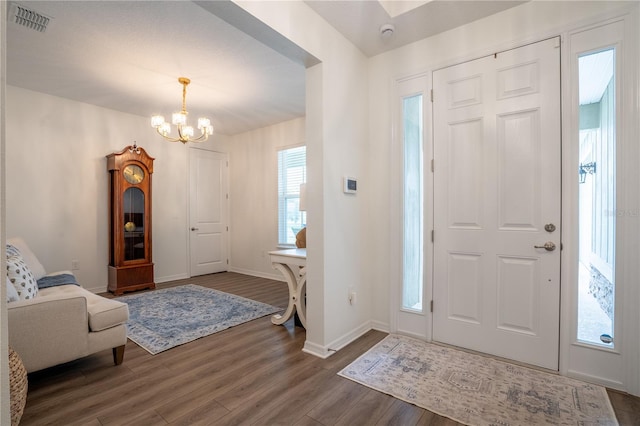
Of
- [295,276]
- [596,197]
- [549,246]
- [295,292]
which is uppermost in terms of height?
[596,197]

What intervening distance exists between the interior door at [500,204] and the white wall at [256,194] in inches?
117

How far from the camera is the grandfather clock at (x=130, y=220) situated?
4359mm

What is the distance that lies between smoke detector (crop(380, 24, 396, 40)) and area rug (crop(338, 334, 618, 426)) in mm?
2636

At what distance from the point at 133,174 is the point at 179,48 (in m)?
2.47

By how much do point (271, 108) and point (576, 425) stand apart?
4.55 metres

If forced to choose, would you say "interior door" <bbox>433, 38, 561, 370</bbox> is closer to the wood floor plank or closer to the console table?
the wood floor plank

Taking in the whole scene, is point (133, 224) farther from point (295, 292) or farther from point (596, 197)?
point (596, 197)

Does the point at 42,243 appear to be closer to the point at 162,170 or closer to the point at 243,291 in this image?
the point at 162,170

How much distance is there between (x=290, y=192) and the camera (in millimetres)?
5199

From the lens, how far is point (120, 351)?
230 centimetres

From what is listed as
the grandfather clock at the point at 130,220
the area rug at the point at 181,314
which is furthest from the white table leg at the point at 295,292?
the grandfather clock at the point at 130,220

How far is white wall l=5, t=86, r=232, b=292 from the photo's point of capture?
378 cm

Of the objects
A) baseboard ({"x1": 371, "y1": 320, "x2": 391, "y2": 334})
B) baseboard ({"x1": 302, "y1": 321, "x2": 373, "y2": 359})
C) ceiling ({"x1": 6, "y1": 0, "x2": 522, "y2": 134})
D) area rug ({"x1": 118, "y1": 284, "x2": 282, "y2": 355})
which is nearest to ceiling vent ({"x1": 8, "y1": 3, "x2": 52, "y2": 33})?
ceiling ({"x1": 6, "y1": 0, "x2": 522, "y2": 134})

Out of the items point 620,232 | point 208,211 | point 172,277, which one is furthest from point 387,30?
point 172,277
